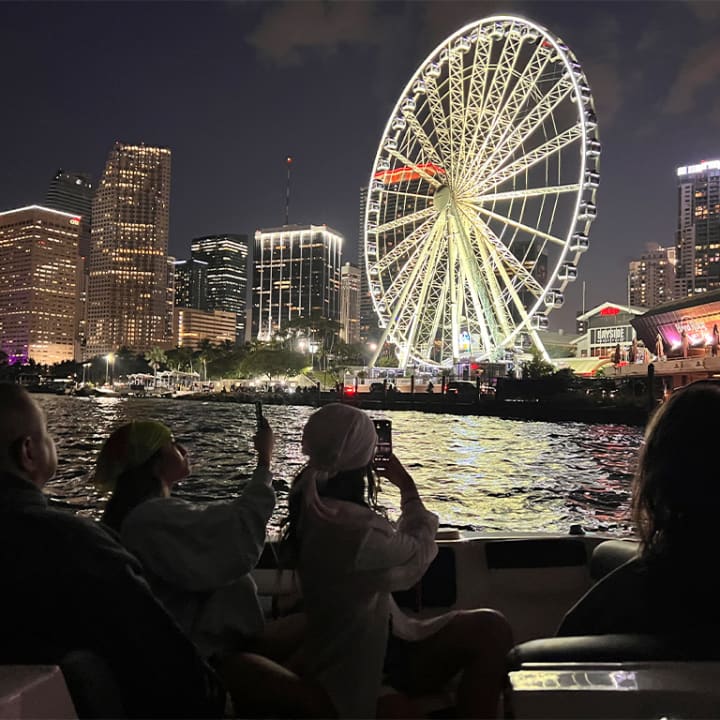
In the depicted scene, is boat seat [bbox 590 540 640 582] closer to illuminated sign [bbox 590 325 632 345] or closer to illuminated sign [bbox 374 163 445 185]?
illuminated sign [bbox 374 163 445 185]

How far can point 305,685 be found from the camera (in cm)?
189

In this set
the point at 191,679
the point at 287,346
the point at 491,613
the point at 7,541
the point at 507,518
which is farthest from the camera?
the point at 287,346

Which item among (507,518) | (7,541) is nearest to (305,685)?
(7,541)

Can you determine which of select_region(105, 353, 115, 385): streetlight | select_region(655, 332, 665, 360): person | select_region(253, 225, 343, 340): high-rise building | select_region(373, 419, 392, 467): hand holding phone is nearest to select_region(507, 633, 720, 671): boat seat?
select_region(373, 419, 392, 467): hand holding phone

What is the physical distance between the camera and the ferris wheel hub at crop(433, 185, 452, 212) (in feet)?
113

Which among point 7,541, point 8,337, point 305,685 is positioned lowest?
point 305,685

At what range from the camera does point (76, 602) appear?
1.63 metres

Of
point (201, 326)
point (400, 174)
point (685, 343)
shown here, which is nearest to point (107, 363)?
point (201, 326)

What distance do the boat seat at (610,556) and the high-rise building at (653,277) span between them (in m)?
174

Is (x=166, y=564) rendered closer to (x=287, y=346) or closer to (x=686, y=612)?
(x=686, y=612)

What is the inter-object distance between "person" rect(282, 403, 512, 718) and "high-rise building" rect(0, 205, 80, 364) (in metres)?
108

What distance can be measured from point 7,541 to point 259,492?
2.57 feet

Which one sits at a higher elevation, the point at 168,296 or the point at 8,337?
the point at 168,296

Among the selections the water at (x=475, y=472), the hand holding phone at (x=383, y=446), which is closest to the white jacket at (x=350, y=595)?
the hand holding phone at (x=383, y=446)
